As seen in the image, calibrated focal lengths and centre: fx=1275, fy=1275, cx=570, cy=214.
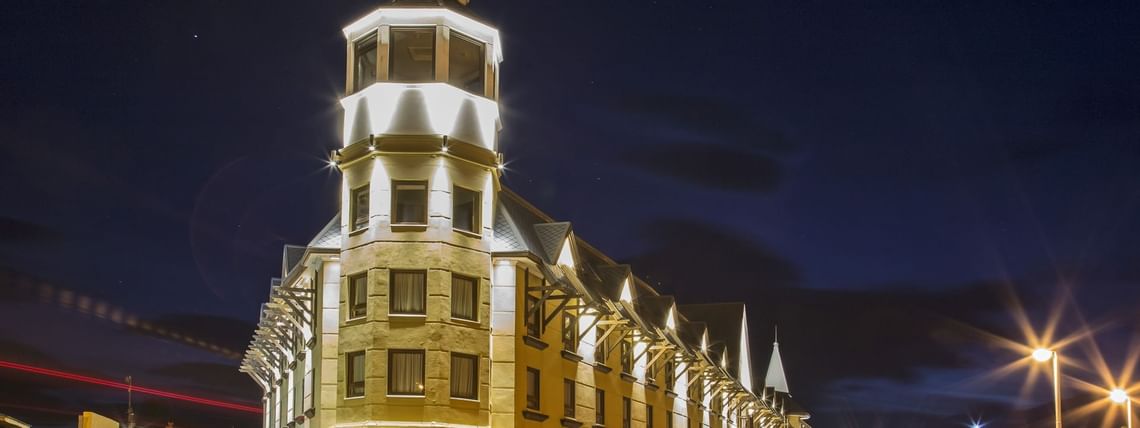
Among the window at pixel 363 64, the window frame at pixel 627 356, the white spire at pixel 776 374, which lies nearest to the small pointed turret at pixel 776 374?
the white spire at pixel 776 374

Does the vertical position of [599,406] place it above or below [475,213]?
below

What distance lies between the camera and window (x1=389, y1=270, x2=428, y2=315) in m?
35.2

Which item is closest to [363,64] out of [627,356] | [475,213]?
[475,213]

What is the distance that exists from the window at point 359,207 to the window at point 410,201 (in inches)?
39.4

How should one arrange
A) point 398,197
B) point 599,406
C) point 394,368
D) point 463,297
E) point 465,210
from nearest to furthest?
point 394,368
point 398,197
point 463,297
point 465,210
point 599,406

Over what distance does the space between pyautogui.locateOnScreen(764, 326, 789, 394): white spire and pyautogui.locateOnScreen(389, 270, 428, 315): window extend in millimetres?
80269

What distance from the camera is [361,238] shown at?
3597cm

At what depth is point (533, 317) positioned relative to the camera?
129ft

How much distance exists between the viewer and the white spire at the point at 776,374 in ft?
371

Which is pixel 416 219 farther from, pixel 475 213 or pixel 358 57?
pixel 358 57

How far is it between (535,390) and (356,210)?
800 centimetres

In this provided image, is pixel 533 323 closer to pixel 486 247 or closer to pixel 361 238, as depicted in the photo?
pixel 486 247

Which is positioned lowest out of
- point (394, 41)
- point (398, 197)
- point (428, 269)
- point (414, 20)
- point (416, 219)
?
point (428, 269)

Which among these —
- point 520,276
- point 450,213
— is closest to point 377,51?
point 450,213
